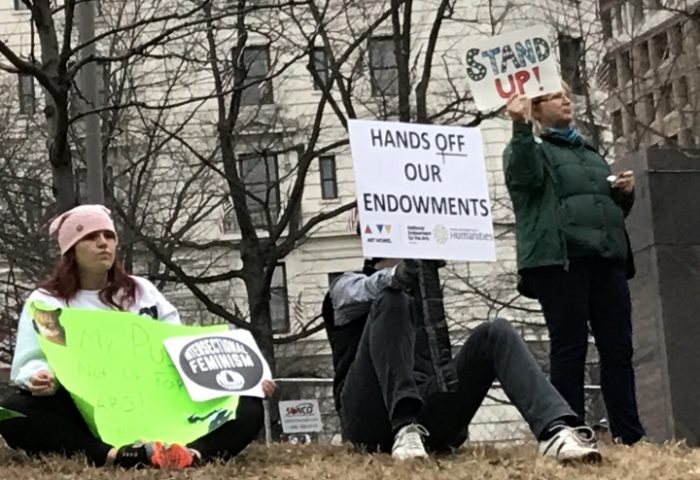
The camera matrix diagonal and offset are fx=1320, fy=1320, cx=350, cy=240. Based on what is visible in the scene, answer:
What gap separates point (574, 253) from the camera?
6.69 m

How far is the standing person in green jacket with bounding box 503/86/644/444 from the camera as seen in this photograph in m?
6.65

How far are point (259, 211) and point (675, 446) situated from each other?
791 inches

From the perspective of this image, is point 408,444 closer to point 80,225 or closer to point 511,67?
point 80,225

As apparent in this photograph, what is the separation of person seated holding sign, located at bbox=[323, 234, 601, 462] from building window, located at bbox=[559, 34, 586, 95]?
12607 mm

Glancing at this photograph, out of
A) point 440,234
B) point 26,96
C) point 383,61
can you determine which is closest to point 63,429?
point 440,234

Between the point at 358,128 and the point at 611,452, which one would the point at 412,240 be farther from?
the point at 611,452

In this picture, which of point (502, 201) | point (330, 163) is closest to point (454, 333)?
point (502, 201)

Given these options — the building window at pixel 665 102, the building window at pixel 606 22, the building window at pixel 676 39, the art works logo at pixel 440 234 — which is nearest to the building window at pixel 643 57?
the building window at pixel 665 102

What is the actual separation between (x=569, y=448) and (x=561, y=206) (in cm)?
175

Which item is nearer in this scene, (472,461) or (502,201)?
(472,461)

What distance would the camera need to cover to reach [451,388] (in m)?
5.81

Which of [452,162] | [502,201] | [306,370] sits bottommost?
[306,370]

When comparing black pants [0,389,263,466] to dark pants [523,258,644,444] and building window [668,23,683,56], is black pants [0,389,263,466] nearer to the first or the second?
dark pants [523,258,644,444]

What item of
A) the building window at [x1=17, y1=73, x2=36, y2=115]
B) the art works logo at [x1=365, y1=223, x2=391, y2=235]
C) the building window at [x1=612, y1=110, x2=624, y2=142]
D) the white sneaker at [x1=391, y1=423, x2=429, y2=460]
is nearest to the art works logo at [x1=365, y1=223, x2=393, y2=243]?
the art works logo at [x1=365, y1=223, x2=391, y2=235]
